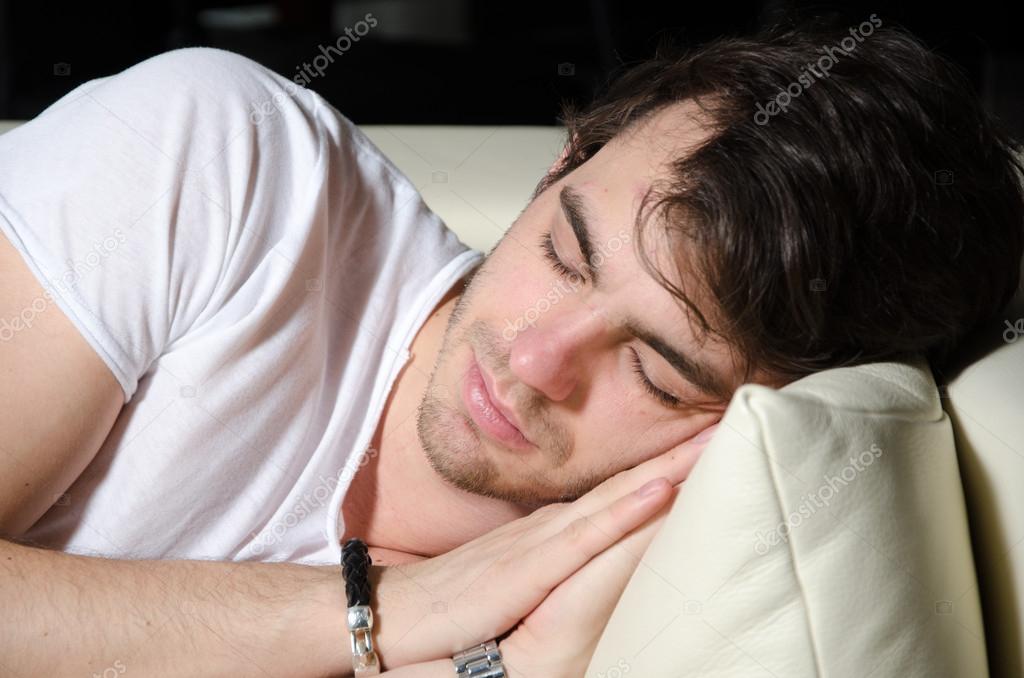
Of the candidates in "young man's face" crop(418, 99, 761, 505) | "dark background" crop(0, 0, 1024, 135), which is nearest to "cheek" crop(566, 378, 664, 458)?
"young man's face" crop(418, 99, 761, 505)

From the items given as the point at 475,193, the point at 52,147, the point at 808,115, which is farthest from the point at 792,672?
the point at 475,193

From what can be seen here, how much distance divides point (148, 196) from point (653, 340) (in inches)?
20.0

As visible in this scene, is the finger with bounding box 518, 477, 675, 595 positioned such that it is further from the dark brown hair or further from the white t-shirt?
the white t-shirt

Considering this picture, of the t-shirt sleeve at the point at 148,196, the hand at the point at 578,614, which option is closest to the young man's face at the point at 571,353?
the hand at the point at 578,614

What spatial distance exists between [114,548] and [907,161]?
2.91 feet

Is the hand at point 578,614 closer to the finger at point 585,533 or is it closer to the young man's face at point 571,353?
the finger at point 585,533

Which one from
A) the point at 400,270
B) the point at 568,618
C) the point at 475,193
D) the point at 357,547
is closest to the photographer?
the point at 568,618

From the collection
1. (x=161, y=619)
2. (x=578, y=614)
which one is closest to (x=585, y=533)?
(x=578, y=614)

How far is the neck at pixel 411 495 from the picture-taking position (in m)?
1.31

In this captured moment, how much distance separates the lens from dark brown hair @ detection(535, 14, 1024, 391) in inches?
42.1

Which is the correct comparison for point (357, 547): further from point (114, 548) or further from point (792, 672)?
point (792, 672)

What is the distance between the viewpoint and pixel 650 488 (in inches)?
39.5

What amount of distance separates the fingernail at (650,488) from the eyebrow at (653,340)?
13 centimetres

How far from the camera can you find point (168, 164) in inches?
44.4
